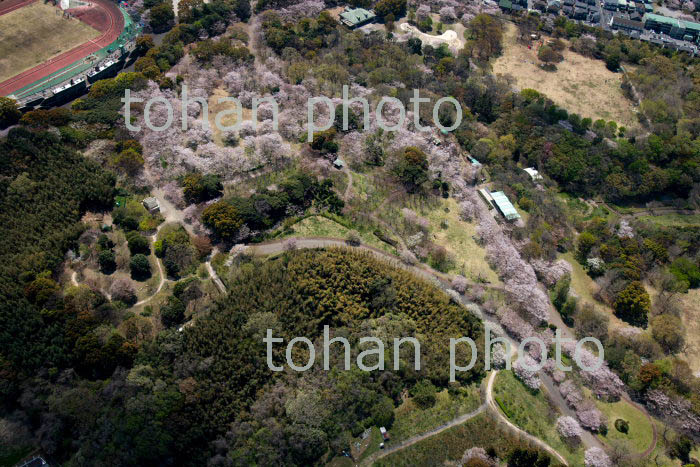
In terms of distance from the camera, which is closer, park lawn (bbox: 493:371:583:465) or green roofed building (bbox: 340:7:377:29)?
park lawn (bbox: 493:371:583:465)

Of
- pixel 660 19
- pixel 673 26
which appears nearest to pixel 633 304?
pixel 673 26

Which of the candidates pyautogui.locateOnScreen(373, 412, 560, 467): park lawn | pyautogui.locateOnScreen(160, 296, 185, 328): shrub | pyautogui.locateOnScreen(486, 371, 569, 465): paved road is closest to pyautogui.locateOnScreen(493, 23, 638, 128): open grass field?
pyautogui.locateOnScreen(486, 371, 569, 465): paved road

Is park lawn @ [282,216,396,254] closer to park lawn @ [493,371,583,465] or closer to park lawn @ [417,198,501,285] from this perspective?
park lawn @ [417,198,501,285]

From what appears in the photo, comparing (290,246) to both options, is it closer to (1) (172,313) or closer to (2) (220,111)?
(1) (172,313)

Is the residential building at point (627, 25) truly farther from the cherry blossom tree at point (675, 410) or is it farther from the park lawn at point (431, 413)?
the park lawn at point (431, 413)

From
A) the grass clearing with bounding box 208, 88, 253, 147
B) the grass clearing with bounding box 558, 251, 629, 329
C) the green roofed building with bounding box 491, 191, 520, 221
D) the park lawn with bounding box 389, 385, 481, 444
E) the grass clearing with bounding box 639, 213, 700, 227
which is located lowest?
the park lawn with bounding box 389, 385, 481, 444

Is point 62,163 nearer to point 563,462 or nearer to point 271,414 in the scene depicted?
point 271,414
